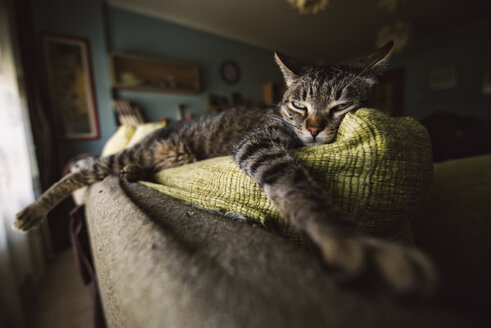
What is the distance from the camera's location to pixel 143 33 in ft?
8.36

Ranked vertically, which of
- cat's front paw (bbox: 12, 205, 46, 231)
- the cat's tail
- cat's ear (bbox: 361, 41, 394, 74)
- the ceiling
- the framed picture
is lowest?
cat's front paw (bbox: 12, 205, 46, 231)

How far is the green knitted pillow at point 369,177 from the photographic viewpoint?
35 centimetres

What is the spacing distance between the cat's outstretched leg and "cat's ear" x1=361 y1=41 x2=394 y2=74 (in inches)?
19.2

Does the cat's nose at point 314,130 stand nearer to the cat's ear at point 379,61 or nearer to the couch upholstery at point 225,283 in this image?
the cat's ear at point 379,61

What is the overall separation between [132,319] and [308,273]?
0.68 feet

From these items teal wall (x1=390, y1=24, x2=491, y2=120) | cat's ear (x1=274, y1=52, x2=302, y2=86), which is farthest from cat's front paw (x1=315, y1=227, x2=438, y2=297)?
teal wall (x1=390, y1=24, x2=491, y2=120)

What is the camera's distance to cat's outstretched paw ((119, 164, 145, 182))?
0.78 meters

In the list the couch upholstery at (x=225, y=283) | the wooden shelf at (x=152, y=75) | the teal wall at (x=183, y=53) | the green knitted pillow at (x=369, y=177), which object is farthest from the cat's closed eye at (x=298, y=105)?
the teal wall at (x=183, y=53)

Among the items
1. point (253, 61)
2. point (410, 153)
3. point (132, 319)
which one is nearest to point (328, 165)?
point (410, 153)

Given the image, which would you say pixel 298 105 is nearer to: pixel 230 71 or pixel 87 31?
pixel 87 31

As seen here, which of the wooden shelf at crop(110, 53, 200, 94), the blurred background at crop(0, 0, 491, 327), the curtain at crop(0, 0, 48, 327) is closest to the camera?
the curtain at crop(0, 0, 48, 327)

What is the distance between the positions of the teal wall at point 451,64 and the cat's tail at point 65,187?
5.48 metres

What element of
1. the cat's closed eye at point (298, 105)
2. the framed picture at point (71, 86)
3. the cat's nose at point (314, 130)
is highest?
the framed picture at point (71, 86)

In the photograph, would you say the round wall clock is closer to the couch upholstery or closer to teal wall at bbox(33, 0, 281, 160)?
teal wall at bbox(33, 0, 281, 160)
